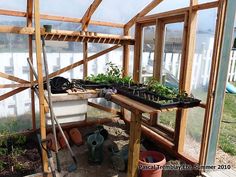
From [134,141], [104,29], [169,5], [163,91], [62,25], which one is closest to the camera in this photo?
[134,141]

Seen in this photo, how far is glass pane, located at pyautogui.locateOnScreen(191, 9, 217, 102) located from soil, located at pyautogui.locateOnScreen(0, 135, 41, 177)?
7.88ft

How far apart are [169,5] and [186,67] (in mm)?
1056

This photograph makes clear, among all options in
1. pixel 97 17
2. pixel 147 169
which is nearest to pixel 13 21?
pixel 97 17

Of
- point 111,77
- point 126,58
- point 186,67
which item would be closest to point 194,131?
point 186,67

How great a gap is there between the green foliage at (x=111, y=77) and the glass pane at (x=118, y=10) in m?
0.81

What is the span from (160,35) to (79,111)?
5.82 ft

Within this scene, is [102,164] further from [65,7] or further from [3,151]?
[65,7]

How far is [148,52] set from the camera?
391 centimetres

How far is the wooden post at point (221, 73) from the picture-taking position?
2323 mm

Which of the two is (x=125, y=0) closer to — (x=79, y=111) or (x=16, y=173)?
(x=79, y=111)

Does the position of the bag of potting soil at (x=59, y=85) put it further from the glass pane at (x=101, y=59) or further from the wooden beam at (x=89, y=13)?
the wooden beam at (x=89, y=13)

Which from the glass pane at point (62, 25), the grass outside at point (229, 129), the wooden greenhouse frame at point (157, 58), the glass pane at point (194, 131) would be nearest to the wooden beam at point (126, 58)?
the wooden greenhouse frame at point (157, 58)

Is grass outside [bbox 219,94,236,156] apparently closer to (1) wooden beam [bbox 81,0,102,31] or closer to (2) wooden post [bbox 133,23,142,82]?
(2) wooden post [bbox 133,23,142,82]

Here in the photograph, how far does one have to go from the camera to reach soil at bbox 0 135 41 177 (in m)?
2.79
